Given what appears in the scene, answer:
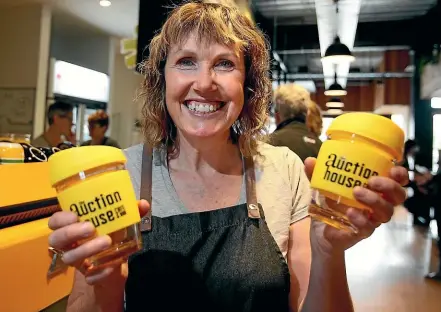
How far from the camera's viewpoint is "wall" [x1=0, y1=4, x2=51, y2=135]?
5.79 metres

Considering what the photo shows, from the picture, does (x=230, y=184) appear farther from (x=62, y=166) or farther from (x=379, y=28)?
→ (x=379, y=28)

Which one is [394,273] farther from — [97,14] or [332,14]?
[97,14]

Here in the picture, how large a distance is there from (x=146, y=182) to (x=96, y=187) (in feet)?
1.39

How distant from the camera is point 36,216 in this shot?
1.37m

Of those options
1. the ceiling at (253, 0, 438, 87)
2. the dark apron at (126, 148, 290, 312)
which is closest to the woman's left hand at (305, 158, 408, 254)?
the dark apron at (126, 148, 290, 312)

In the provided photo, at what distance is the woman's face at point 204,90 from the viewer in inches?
42.7

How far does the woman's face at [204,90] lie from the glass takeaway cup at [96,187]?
1.19 ft

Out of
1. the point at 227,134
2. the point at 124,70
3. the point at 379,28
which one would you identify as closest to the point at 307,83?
the point at 379,28

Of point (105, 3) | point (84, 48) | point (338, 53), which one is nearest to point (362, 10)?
point (338, 53)

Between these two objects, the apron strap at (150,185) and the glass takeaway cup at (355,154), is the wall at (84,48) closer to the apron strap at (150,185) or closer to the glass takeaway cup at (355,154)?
the apron strap at (150,185)

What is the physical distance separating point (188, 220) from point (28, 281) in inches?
20.8

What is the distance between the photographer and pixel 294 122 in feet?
10.3

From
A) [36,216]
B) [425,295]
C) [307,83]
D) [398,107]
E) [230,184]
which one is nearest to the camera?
[230,184]

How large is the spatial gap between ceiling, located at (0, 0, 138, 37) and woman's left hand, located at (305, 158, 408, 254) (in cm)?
556
